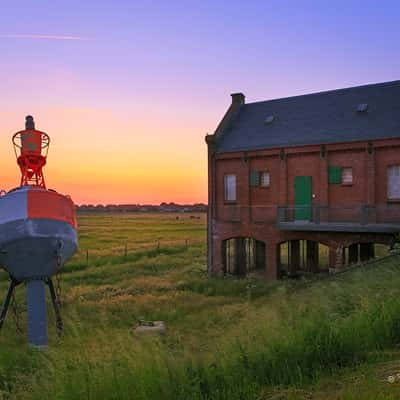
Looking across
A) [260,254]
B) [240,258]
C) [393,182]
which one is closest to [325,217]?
[393,182]

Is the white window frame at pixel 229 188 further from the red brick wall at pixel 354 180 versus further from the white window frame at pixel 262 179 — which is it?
the red brick wall at pixel 354 180

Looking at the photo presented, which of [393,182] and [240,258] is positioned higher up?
[393,182]

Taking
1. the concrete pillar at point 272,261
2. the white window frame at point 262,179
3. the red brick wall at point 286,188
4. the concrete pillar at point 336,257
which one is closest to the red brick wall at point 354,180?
the red brick wall at point 286,188

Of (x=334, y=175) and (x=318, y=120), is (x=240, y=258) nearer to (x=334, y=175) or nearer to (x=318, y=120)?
(x=334, y=175)

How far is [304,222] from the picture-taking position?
20.8 metres

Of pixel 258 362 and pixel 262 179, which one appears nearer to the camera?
pixel 258 362

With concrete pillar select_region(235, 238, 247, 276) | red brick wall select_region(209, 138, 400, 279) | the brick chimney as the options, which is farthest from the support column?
the brick chimney

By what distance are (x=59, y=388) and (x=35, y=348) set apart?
4.55 m

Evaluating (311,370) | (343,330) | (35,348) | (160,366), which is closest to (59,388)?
(160,366)

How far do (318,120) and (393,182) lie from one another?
195 inches

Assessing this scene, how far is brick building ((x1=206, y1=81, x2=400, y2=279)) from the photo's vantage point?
1936 cm

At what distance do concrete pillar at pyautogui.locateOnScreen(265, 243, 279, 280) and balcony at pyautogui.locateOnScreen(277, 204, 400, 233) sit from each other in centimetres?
142

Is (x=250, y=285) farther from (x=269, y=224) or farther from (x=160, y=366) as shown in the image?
(x=160, y=366)

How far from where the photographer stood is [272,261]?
22219 millimetres
